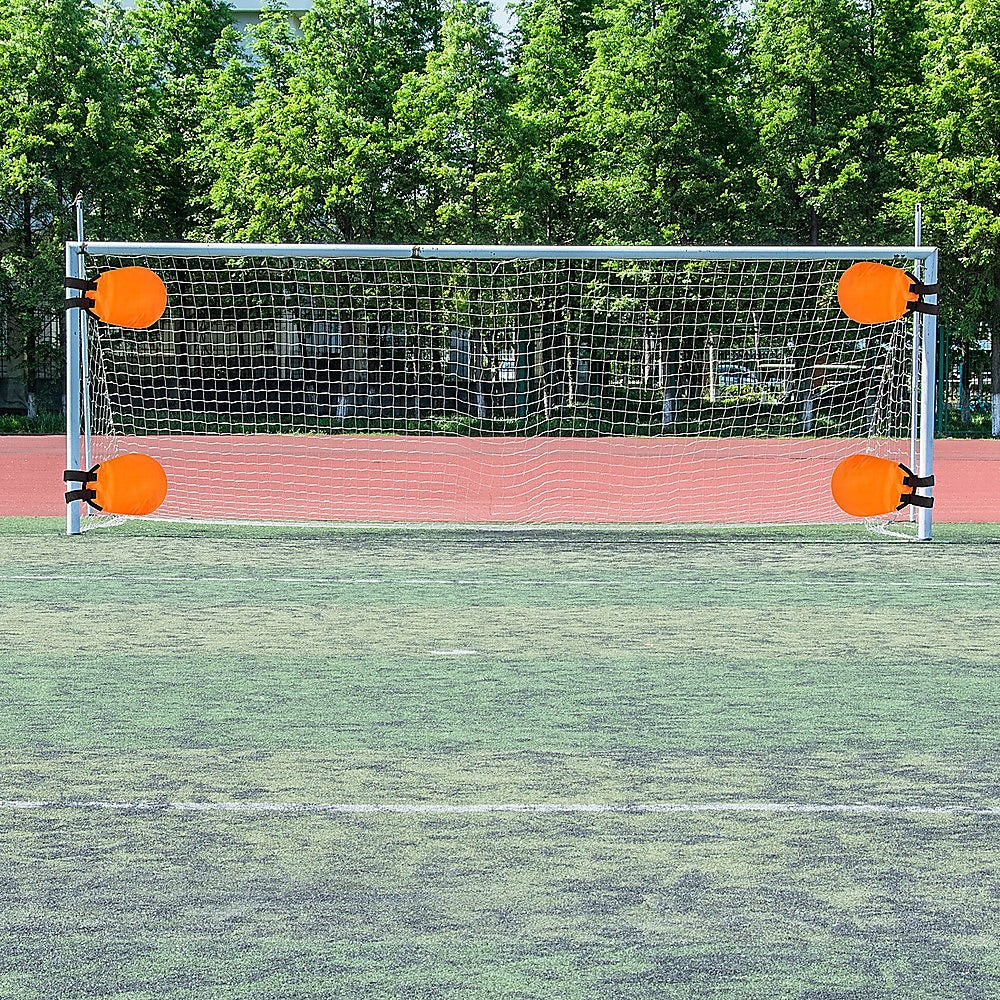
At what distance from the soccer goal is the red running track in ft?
0.23

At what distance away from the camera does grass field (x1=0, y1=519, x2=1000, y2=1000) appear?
3.14 meters

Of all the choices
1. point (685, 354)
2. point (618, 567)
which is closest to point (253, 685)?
point (618, 567)

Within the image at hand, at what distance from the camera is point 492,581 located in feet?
29.5

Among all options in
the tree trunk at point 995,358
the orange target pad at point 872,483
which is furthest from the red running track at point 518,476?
the tree trunk at point 995,358

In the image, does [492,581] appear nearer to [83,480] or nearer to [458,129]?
[83,480]

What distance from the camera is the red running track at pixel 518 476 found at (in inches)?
549

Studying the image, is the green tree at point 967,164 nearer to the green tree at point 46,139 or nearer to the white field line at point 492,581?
the green tree at point 46,139

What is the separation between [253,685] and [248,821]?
1.85 meters

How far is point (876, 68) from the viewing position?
31.5m

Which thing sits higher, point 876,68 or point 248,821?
point 876,68

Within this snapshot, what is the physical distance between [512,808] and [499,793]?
0.54 ft

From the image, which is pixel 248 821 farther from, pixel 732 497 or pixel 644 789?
pixel 732 497

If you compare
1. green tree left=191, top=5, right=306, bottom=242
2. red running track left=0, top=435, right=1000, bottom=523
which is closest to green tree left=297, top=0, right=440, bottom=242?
green tree left=191, top=5, right=306, bottom=242

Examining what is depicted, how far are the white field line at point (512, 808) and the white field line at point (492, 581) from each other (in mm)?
4540
